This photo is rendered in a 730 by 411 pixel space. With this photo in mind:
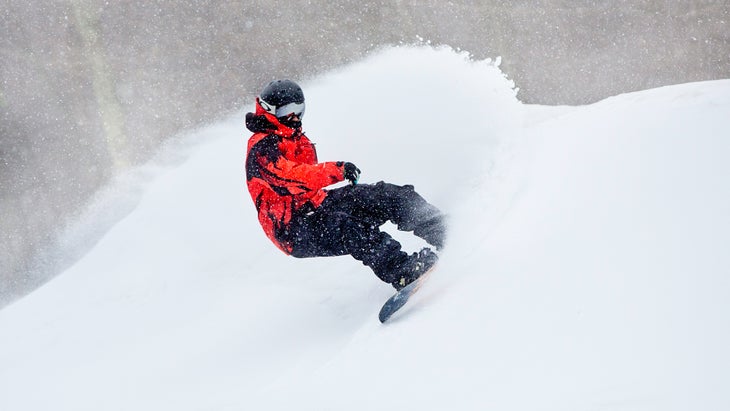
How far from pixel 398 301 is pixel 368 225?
501mm

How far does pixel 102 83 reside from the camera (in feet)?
32.7

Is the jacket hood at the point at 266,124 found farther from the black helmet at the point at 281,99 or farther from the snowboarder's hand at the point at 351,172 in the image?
the snowboarder's hand at the point at 351,172

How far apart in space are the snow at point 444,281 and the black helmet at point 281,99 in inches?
38.6

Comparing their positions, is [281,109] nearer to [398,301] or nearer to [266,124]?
[266,124]

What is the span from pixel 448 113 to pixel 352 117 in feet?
3.94

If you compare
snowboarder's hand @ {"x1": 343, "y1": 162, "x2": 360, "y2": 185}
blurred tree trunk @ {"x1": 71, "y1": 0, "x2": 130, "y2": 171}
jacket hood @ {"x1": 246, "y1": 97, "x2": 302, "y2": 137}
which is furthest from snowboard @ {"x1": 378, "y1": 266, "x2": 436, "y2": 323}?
blurred tree trunk @ {"x1": 71, "y1": 0, "x2": 130, "y2": 171}

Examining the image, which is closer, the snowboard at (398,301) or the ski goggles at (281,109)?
the snowboard at (398,301)

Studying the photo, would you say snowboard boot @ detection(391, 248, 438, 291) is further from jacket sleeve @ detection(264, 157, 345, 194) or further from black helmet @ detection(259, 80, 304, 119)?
black helmet @ detection(259, 80, 304, 119)

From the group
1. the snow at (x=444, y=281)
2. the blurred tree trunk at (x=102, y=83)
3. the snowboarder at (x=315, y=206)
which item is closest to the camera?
the snow at (x=444, y=281)

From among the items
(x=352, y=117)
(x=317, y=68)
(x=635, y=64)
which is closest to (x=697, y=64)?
(x=635, y=64)

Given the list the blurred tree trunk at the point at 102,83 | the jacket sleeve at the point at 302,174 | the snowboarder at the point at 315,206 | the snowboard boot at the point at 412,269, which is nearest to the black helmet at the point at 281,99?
the snowboarder at the point at 315,206

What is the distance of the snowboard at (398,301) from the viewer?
304 centimetres

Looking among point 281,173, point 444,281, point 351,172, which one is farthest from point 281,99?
point 444,281

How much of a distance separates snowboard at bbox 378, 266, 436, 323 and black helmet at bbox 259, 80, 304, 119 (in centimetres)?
103
